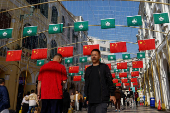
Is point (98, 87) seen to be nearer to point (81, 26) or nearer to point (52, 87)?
point (52, 87)

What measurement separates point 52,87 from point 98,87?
3.62 ft

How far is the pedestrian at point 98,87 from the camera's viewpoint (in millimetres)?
3410

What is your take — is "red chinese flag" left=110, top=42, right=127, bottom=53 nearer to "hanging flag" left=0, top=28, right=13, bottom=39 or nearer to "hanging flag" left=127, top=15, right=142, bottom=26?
"hanging flag" left=127, top=15, right=142, bottom=26

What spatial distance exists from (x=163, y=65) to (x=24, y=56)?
14.3 m

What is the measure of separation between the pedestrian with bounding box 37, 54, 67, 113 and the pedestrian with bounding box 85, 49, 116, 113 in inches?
28.6

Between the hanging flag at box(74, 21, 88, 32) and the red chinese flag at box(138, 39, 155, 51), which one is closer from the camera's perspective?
the hanging flag at box(74, 21, 88, 32)

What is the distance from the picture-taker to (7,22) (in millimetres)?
Answer: 17188

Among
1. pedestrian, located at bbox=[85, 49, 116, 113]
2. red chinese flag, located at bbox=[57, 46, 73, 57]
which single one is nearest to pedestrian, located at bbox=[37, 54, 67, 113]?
pedestrian, located at bbox=[85, 49, 116, 113]

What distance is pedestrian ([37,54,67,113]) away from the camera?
12.9 ft

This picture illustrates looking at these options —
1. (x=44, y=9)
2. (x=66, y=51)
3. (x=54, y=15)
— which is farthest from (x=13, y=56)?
(x=54, y=15)

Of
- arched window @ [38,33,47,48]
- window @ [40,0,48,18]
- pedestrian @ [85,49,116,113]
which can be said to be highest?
window @ [40,0,48,18]

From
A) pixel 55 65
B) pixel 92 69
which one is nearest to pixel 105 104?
pixel 92 69

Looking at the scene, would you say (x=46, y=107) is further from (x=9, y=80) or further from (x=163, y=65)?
(x=163, y=65)

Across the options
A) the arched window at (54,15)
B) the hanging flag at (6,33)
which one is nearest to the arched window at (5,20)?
the hanging flag at (6,33)
